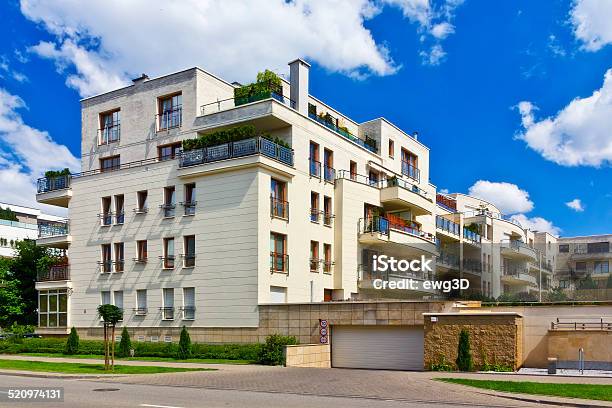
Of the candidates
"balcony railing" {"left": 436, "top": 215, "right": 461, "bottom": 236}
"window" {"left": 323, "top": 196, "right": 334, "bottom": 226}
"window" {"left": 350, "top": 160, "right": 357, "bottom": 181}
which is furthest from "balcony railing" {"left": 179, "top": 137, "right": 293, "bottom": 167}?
"balcony railing" {"left": 436, "top": 215, "right": 461, "bottom": 236}

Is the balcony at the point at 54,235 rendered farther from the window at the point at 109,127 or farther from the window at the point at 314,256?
the window at the point at 314,256

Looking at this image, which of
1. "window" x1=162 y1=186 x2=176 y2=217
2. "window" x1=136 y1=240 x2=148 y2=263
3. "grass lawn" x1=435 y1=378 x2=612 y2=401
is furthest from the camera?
"window" x1=136 y1=240 x2=148 y2=263

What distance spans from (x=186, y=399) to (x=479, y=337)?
1432 centimetres

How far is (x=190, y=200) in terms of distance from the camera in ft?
121

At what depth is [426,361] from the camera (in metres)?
27.3

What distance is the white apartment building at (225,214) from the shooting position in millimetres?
34719

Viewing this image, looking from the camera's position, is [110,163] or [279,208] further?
[110,163]

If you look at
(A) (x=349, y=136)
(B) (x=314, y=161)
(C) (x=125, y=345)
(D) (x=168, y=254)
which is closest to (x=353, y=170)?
(A) (x=349, y=136)

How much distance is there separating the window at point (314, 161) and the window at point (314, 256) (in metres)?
4.11

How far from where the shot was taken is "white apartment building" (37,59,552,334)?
1367 inches

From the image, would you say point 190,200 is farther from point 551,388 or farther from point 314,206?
point 551,388

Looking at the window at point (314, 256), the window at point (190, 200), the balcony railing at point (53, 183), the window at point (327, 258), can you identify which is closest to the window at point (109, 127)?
the balcony railing at point (53, 183)

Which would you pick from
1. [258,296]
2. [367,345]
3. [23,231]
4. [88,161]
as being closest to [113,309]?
[258,296]

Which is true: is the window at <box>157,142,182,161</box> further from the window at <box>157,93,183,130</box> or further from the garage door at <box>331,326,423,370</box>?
the garage door at <box>331,326,423,370</box>
